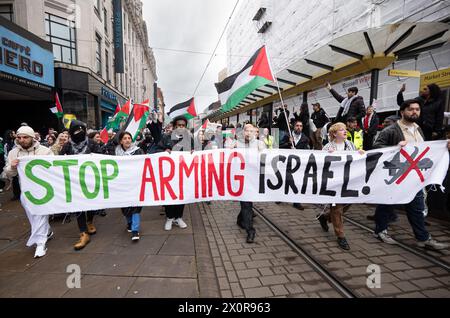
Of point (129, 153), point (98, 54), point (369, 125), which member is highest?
point (98, 54)

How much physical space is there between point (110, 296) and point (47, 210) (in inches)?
78.5

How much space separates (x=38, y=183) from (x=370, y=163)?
206 inches

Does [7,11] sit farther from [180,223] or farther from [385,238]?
[385,238]

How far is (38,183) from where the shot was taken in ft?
12.2

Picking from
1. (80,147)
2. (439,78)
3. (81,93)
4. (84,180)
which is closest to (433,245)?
(84,180)

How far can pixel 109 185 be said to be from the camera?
3.90 metres

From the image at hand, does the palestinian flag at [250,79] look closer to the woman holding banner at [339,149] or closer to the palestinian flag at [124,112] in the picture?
the woman holding banner at [339,149]

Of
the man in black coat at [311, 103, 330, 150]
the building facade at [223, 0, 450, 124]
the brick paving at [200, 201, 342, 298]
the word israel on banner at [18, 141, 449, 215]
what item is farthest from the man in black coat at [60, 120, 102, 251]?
the building facade at [223, 0, 450, 124]

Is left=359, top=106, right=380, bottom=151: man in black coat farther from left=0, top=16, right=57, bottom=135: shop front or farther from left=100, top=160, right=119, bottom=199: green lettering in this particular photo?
left=0, top=16, right=57, bottom=135: shop front

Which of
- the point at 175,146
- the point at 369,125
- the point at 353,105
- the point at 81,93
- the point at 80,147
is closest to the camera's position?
the point at 80,147

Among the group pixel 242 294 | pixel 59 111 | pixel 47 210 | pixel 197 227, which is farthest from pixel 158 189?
pixel 59 111

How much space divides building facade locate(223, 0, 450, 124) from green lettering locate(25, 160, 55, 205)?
9643 millimetres

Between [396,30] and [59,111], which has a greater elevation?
[396,30]

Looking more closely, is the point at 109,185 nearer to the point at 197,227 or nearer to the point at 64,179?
the point at 64,179
